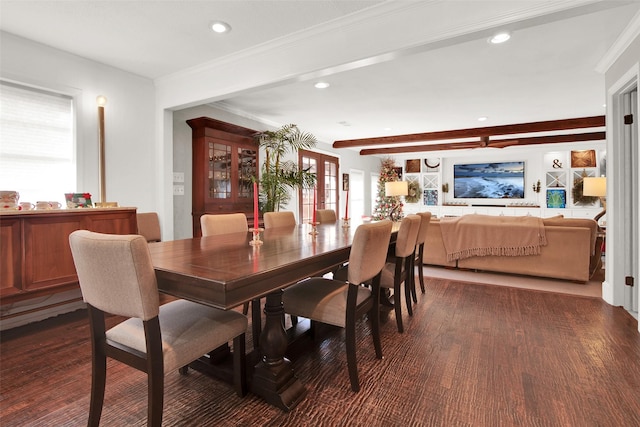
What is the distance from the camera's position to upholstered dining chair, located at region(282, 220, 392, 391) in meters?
1.73

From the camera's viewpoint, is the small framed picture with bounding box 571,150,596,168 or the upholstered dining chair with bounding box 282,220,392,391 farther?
the small framed picture with bounding box 571,150,596,168

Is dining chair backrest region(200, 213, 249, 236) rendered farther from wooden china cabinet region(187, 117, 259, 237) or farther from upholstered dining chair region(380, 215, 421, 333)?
wooden china cabinet region(187, 117, 259, 237)

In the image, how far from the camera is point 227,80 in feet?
11.0

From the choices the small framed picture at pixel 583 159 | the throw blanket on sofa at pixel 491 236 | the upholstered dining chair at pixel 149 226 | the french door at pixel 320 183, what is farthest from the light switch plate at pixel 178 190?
the small framed picture at pixel 583 159

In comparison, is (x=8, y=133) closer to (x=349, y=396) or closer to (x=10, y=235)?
(x=10, y=235)

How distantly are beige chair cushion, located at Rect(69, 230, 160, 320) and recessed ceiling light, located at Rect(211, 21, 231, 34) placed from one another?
82.9 inches

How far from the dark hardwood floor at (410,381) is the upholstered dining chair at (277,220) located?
1.20 meters

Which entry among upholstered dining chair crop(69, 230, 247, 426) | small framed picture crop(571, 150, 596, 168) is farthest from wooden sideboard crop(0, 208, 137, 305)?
small framed picture crop(571, 150, 596, 168)

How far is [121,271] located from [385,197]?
8717 mm

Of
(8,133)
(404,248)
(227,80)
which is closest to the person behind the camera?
(404,248)

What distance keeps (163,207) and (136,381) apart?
2.41m

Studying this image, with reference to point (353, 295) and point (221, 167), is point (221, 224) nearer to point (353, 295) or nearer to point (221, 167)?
point (353, 295)

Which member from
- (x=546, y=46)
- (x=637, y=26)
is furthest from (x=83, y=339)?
(x=637, y=26)

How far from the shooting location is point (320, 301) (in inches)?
73.1
